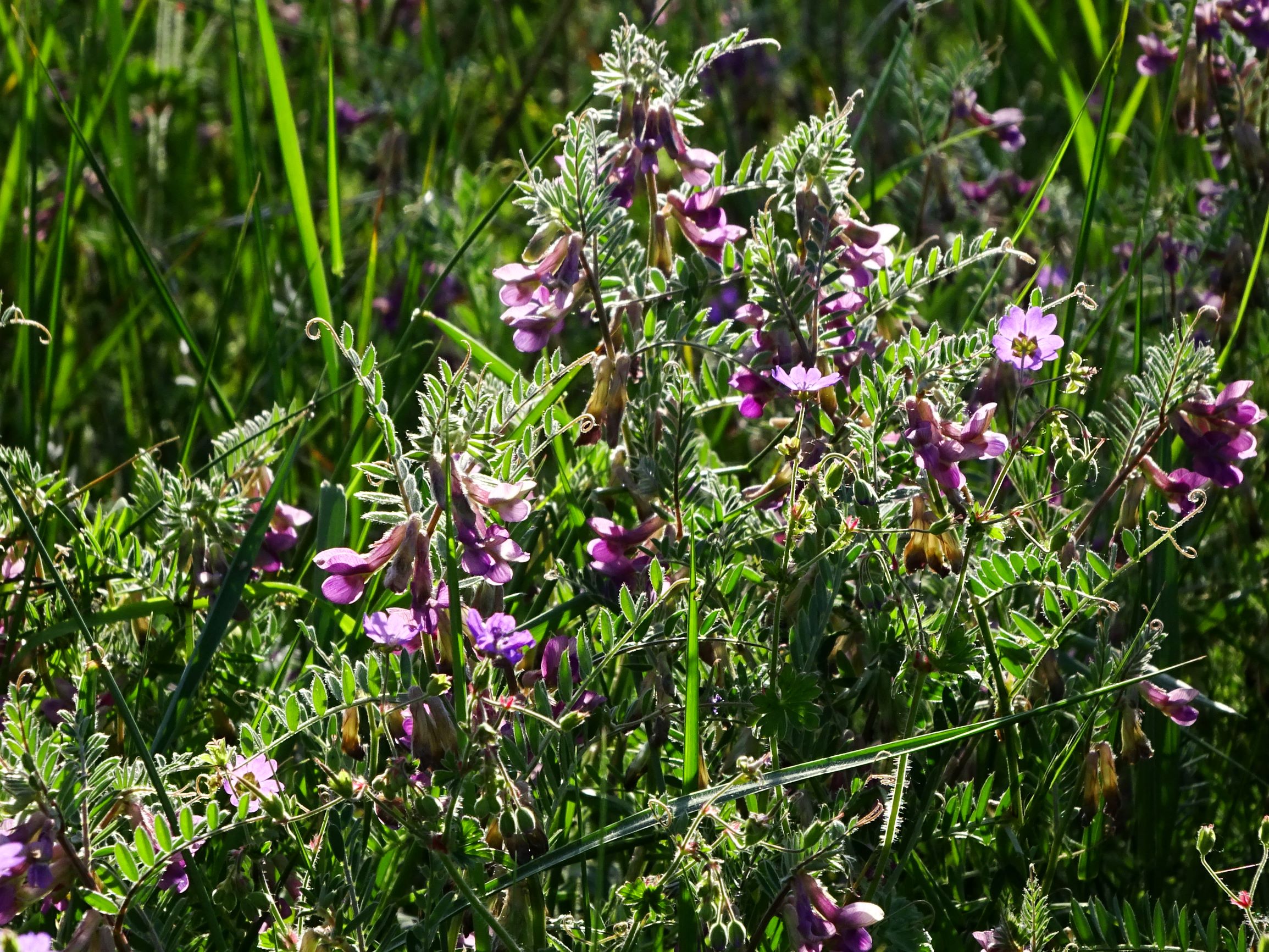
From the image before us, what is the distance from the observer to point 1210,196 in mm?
2447

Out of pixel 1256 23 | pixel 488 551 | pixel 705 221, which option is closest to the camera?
pixel 488 551

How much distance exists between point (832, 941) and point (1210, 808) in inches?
32.3

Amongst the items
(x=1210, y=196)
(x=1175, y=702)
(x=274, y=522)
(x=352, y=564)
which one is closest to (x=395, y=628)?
(x=352, y=564)

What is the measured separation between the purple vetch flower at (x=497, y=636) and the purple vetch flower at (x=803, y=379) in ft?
1.21

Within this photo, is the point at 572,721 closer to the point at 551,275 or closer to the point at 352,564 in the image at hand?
the point at 352,564

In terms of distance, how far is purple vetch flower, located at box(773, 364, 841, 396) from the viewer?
55.2 inches

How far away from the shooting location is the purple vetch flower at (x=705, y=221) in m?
1.68

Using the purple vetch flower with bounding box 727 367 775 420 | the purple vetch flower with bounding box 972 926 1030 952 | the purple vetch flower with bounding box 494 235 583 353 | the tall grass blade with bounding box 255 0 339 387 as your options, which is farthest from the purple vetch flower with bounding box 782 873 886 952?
the tall grass blade with bounding box 255 0 339 387

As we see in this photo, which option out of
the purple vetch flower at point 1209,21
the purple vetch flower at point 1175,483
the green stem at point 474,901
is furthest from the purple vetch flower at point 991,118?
the green stem at point 474,901

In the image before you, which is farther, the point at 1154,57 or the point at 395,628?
the point at 1154,57

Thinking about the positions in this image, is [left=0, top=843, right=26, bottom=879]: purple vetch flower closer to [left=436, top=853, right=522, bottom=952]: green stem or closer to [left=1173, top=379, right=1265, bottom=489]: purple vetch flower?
[left=436, top=853, right=522, bottom=952]: green stem

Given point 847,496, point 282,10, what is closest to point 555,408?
point 847,496

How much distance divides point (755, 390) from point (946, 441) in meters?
0.26

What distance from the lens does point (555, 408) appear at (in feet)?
5.53
